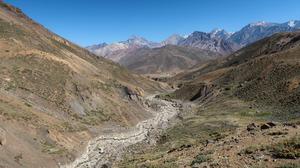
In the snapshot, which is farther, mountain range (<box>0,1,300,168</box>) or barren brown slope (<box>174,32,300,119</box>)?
barren brown slope (<box>174,32,300,119</box>)

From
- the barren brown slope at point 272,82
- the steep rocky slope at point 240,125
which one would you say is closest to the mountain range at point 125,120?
the steep rocky slope at point 240,125

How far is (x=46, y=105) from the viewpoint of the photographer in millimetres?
48938

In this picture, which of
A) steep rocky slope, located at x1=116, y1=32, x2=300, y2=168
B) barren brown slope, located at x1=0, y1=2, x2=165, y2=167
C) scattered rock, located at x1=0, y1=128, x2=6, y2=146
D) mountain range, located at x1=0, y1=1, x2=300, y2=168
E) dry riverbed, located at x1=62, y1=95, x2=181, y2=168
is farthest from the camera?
dry riverbed, located at x1=62, y1=95, x2=181, y2=168

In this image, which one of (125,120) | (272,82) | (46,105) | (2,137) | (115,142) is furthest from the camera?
(272,82)

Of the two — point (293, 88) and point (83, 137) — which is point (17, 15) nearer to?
point (83, 137)

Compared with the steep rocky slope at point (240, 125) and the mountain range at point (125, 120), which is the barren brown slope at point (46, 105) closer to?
the mountain range at point (125, 120)

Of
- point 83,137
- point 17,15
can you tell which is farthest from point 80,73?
point 17,15

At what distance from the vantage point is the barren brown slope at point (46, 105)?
3478cm

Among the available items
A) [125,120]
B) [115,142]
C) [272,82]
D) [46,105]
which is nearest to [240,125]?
[115,142]

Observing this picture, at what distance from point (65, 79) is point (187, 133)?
946 inches

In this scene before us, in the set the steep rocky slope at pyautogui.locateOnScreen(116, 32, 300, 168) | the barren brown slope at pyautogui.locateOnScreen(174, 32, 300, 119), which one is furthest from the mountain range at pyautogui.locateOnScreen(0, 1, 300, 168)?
the barren brown slope at pyautogui.locateOnScreen(174, 32, 300, 119)

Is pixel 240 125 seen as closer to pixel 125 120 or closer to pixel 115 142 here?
pixel 115 142

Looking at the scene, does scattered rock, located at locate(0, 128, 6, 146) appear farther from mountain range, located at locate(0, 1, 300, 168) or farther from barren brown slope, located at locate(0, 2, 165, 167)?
mountain range, located at locate(0, 1, 300, 168)

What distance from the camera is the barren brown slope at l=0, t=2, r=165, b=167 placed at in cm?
3478
